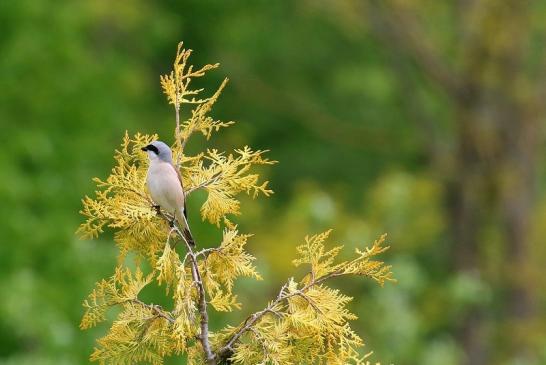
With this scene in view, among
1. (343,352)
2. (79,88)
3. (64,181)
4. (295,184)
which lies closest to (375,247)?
(343,352)

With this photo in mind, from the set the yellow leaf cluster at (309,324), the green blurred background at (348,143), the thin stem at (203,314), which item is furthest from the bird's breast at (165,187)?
the green blurred background at (348,143)

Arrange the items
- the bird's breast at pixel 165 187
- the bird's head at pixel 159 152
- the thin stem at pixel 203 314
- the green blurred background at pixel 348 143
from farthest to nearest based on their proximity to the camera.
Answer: the green blurred background at pixel 348 143
the bird's head at pixel 159 152
the bird's breast at pixel 165 187
the thin stem at pixel 203 314

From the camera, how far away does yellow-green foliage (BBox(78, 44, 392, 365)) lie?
5184 mm

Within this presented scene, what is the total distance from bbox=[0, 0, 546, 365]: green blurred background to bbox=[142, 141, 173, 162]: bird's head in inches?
346

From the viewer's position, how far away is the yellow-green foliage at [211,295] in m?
5.18

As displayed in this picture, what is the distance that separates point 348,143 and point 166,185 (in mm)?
19090

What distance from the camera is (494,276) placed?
24.4m

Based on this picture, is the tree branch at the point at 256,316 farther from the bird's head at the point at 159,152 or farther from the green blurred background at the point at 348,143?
the green blurred background at the point at 348,143

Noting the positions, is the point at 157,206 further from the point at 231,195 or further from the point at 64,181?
the point at 64,181

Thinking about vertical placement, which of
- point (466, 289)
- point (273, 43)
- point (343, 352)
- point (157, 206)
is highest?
point (273, 43)

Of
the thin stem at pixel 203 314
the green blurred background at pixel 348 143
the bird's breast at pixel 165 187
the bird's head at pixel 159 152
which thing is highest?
the green blurred background at pixel 348 143

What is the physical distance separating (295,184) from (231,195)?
23.7 m

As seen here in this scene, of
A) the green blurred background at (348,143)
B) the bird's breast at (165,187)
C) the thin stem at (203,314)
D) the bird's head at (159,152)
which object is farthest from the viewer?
the green blurred background at (348,143)

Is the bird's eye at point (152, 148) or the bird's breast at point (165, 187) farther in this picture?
the bird's eye at point (152, 148)
